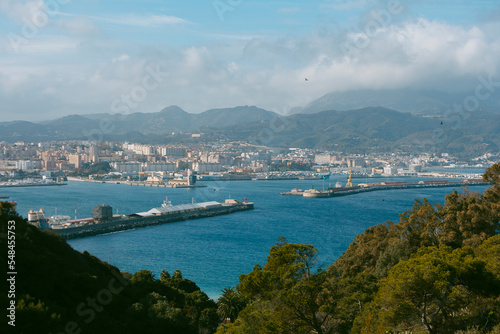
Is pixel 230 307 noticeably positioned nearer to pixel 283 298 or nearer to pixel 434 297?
pixel 283 298

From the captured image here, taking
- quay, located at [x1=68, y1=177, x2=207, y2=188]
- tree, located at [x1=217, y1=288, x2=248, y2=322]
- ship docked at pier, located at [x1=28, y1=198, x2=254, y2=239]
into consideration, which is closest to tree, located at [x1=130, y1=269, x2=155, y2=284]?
tree, located at [x1=217, y1=288, x2=248, y2=322]

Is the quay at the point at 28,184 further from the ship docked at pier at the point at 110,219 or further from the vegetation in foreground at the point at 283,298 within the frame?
the vegetation in foreground at the point at 283,298

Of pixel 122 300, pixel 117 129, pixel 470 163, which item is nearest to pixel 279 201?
pixel 122 300

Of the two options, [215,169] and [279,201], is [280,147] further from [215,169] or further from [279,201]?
[279,201]

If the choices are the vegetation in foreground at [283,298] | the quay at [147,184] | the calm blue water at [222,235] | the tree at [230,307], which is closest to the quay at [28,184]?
the quay at [147,184]

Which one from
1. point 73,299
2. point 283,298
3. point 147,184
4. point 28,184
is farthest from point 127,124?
point 283,298

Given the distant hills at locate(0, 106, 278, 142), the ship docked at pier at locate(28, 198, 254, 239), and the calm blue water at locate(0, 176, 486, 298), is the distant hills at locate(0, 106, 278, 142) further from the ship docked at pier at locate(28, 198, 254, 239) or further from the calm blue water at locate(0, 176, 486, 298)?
the ship docked at pier at locate(28, 198, 254, 239)
